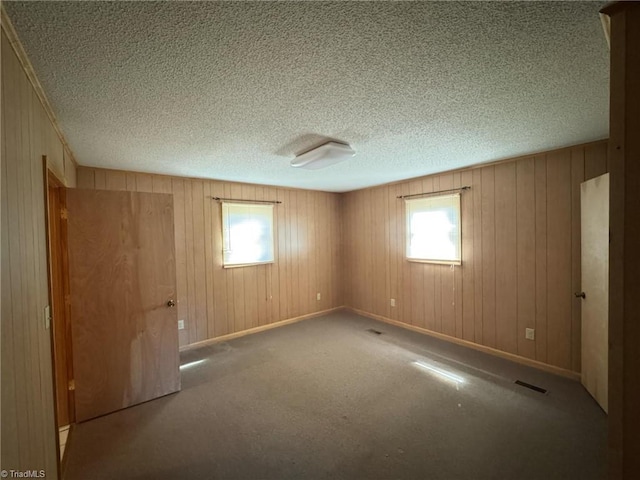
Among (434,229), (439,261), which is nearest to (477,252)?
(439,261)

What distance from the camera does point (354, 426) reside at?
213 centimetres

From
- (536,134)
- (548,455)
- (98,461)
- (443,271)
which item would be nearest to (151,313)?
(98,461)

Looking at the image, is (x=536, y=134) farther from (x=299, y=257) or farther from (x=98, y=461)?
(x=98, y=461)

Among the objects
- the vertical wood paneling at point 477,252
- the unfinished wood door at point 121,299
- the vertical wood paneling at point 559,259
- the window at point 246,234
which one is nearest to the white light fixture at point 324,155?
the unfinished wood door at point 121,299

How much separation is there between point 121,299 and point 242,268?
1.86 m

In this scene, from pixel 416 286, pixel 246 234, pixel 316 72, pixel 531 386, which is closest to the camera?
pixel 316 72

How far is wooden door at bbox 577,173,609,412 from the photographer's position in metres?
2.17

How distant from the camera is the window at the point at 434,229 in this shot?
3.64 meters

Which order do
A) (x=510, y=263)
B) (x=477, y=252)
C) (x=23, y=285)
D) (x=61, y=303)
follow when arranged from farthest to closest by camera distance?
(x=477, y=252) → (x=510, y=263) → (x=61, y=303) → (x=23, y=285)

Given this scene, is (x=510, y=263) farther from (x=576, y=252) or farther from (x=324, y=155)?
(x=324, y=155)

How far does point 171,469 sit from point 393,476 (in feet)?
4.60

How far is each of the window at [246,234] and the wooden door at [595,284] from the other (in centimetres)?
376

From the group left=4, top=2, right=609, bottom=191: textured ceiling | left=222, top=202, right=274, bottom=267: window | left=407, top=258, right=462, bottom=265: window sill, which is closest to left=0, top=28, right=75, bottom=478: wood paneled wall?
left=4, top=2, right=609, bottom=191: textured ceiling

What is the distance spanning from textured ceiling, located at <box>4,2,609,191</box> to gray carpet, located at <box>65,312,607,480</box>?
2273 mm
